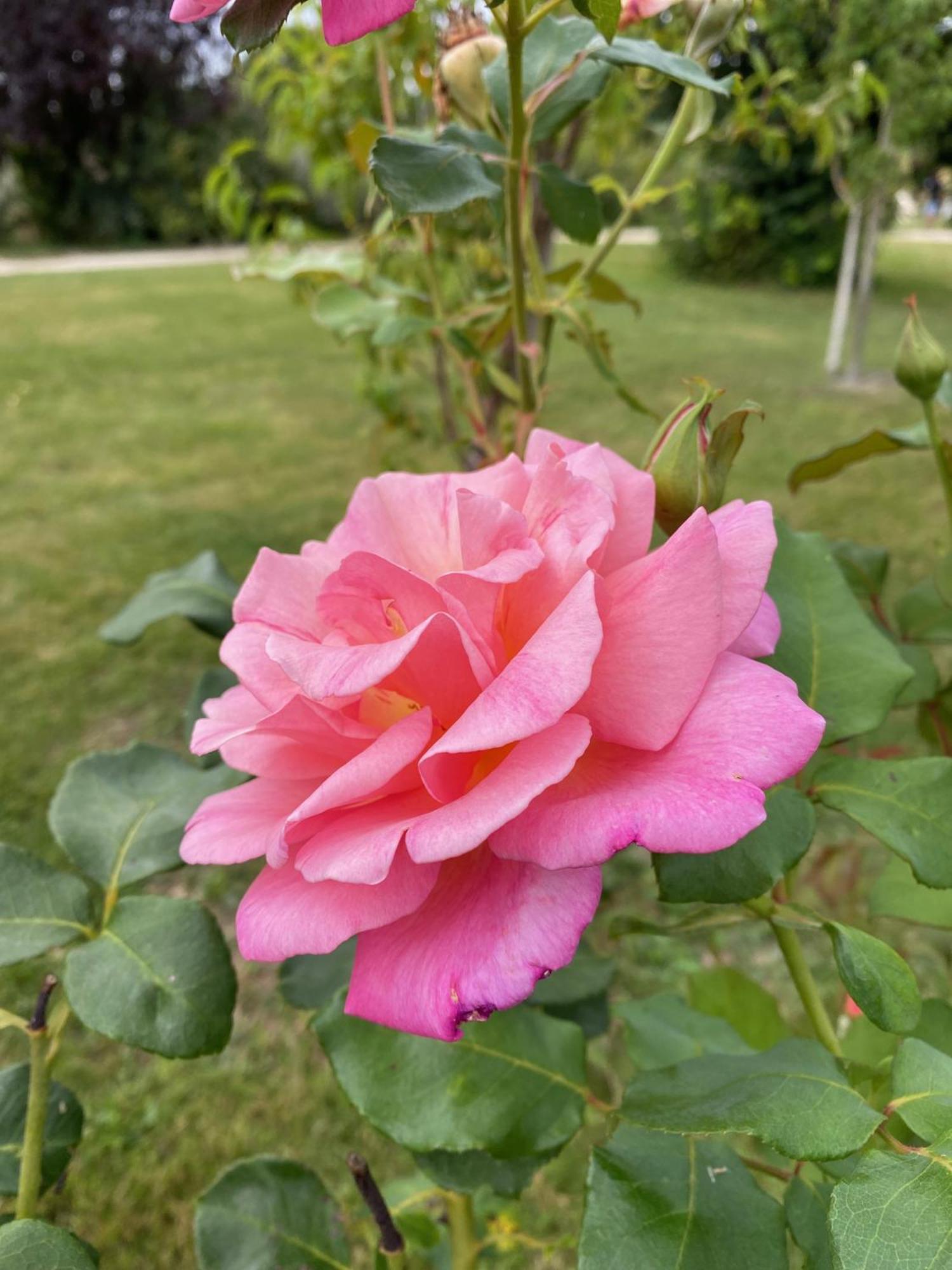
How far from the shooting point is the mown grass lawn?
1.27 metres

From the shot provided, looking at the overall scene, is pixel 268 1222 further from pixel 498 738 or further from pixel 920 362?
pixel 920 362

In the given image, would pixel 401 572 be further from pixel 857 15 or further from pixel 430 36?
pixel 857 15

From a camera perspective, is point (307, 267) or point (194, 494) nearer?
point (307, 267)

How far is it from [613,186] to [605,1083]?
69cm

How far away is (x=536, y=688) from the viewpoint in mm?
292

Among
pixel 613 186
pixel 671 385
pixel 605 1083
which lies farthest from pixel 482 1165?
pixel 671 385

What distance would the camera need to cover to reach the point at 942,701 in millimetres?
656

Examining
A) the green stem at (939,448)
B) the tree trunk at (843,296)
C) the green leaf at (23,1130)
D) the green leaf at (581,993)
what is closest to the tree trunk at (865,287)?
the tree trunk at (843,296)

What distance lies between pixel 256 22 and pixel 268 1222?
52 centimetres

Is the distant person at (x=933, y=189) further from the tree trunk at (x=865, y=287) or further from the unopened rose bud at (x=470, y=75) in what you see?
the unopened rose bud at (x=470, y=75)

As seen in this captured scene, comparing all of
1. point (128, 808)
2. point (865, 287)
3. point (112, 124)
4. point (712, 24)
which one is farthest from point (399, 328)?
point (112, 124)

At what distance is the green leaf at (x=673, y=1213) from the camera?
35 centimetres

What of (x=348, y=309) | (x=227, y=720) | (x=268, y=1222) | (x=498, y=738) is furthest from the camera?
(x=348, y=309)

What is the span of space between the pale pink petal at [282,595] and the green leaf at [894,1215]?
261mm
